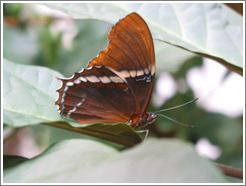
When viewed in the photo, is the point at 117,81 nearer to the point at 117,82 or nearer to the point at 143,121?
the point at 117,82

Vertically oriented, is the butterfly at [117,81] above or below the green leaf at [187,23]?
below

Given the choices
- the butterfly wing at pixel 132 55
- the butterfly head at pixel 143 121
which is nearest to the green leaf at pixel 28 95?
the butterfly wing at pixel 132 55

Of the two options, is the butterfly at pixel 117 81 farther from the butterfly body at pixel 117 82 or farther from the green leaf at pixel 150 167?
the green leaf at pixel 150 167

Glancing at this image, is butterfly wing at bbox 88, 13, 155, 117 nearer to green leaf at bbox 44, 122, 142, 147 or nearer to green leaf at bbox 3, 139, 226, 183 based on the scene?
green leaf at bbox 44, 122, 142, 147

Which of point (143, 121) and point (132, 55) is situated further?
point (143, 121)

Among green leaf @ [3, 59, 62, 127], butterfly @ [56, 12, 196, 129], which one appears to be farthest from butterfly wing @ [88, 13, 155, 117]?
green leaf @ [3, 59, 62, 127]

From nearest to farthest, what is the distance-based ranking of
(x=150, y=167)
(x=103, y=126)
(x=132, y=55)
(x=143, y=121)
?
(x=150, y=167), (x=103, y=126), (x=132, y=55), (x=143, y=121)

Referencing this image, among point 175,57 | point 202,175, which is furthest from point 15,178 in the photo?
point 175,57

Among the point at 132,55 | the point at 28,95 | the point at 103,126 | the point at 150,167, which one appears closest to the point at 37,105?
the point at 28,95
